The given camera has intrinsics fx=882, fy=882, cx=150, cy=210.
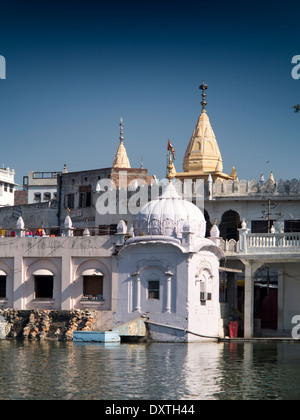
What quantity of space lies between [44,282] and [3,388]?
19.1 metres

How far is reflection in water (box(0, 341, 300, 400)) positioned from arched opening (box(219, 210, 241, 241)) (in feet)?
36.0

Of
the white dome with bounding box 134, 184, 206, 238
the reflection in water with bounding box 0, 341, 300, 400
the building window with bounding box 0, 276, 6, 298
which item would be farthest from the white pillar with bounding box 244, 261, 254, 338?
the building window with bounding box 0, 276, 6, 298

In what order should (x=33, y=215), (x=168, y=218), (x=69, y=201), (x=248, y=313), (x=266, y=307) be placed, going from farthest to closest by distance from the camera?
(x=33, y=215)
(x=69, y=201)
(x=266, y=307)
(x=248, y=313)
(x=168, y=218)

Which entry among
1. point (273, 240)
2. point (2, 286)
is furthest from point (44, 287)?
point (273, 240)

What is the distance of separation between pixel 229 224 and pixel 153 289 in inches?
392

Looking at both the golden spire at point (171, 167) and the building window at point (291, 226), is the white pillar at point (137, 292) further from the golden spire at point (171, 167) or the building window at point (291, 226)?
the building window at point (291, 226)

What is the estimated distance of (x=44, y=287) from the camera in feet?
149

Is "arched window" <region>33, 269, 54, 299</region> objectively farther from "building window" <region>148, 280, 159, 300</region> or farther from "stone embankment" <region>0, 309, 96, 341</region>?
"building window" <region>148, 280, 159, 300</region>

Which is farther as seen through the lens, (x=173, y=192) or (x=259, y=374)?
(x=173, y=192)

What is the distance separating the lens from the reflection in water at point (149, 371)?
85.4 ft

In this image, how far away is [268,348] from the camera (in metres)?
38.9

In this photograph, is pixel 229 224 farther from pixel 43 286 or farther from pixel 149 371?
pixel 149 371
